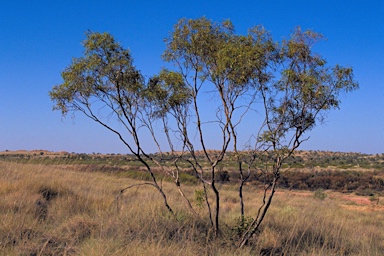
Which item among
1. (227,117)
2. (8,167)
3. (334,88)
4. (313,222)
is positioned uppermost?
(334,88)

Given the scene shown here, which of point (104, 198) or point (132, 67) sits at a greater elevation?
point (132, 67)

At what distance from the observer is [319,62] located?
9.22 m

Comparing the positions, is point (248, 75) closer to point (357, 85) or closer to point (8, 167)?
point (357, 85)

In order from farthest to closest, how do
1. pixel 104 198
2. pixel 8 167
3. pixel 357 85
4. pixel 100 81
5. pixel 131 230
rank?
pixel 8 167
pixel 104 198
pixel 100 81
pixel 357 85
pixel 131 230

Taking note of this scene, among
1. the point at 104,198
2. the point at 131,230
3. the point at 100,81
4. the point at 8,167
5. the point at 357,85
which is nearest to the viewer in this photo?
the point at 131,230

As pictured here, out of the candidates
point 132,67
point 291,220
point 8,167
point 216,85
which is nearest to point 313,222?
point 291,220

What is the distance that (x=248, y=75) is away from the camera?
29.5 feet

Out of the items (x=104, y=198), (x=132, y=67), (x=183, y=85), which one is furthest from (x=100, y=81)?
(x=104, y=198)

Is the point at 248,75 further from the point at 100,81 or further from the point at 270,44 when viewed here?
the point at 100,81

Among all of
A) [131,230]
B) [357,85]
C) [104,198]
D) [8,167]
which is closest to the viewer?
[131,230]

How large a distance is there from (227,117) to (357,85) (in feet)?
9.36

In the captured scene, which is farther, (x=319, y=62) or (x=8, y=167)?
(x=8, y=167)

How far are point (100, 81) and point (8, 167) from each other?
24.7 ft

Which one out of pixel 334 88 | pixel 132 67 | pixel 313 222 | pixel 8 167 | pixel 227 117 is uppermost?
pixel 132 67
